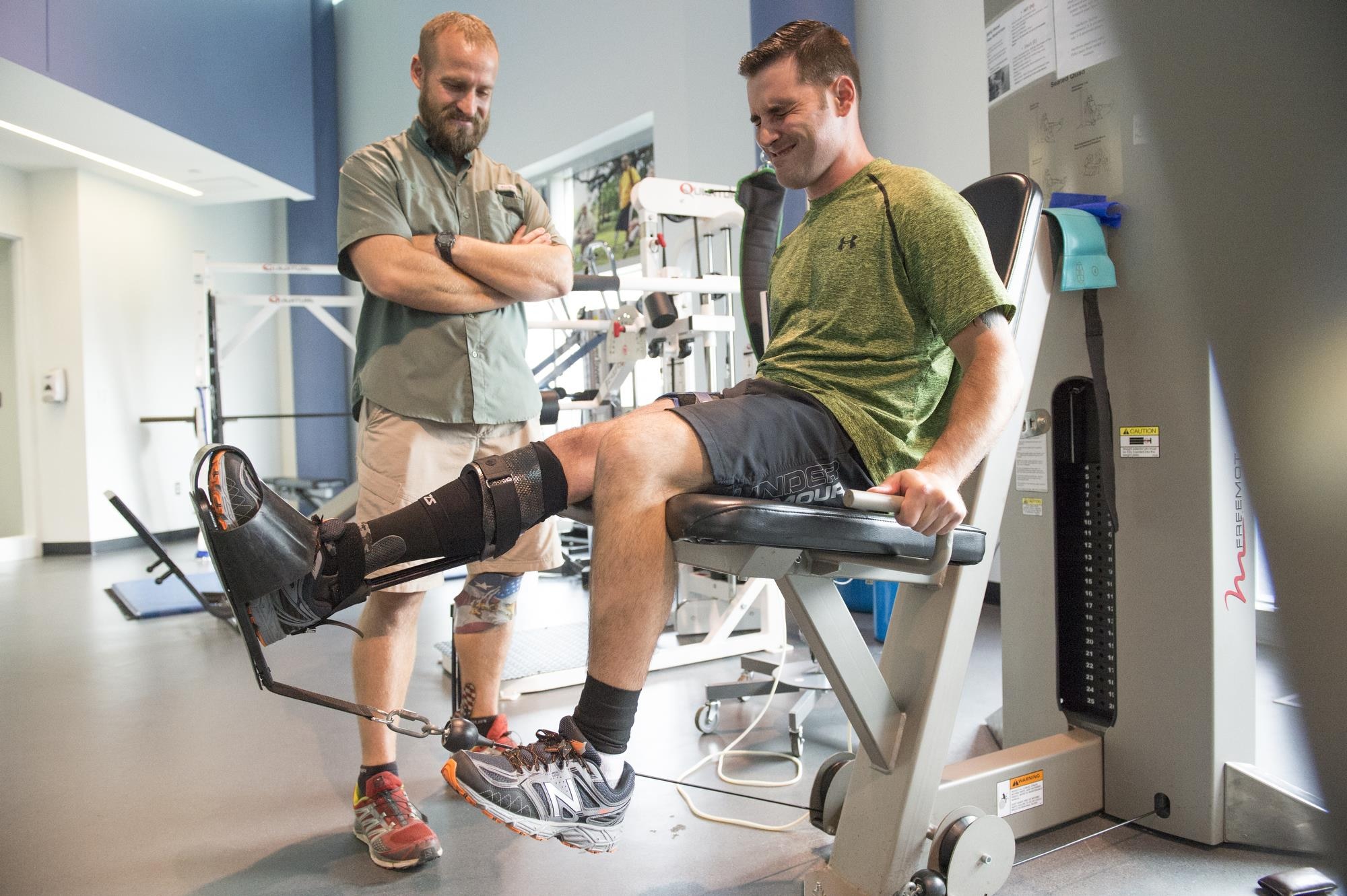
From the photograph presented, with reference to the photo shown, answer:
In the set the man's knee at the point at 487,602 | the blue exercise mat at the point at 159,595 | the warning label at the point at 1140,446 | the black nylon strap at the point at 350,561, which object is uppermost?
the warning label at the point at 1140,446

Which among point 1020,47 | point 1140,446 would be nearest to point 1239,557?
point 1140,446

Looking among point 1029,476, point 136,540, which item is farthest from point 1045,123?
point 136,540

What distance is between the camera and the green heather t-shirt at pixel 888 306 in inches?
49.9

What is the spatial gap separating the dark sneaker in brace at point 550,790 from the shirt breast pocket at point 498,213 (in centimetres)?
107

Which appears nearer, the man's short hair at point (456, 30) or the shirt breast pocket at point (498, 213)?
the man's short hair at point (456, 30)

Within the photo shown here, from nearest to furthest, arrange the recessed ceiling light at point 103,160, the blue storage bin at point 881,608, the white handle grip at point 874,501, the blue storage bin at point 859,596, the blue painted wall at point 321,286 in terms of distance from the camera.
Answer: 1. the white handle grip at point 874,501
2. the blue storage bin at point 881,608
3. the blue storage bin at point 859,596
4. the recessed ceiling light at point 103,160
5. the blue painted wall at point 321,286

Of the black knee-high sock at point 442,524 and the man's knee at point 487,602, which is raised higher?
the black knee-high sock at point 442,524

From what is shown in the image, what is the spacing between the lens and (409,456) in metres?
1.66

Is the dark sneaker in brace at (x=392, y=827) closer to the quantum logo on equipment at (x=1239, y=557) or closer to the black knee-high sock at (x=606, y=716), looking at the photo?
the black knee-high sock at (x=606, y=716)

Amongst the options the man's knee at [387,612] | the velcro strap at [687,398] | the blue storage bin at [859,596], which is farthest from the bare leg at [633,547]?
the blue storage bin at [859,596]

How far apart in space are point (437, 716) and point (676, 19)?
4.41 m

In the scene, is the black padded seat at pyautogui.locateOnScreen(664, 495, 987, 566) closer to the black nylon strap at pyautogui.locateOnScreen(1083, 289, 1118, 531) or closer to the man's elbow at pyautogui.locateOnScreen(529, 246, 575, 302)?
the black nylon strap at pyautogui.locateOnScreen(1083, 289, 1118, 531)

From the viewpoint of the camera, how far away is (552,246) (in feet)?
5.93

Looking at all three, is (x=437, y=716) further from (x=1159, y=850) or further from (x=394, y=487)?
(x=1159, y=850)
